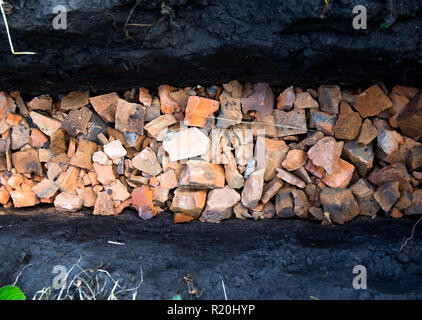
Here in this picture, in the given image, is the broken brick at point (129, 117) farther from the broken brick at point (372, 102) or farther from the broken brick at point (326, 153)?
the broken brick at point (372, 102)

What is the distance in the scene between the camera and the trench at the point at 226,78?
2178 mm

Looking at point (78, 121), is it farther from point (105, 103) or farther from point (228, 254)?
point (228, 254)

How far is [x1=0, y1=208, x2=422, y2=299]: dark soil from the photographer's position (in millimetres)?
2166

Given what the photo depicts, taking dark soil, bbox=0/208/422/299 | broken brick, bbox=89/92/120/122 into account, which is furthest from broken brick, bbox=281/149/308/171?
broken brick, bbox=89/92/120/122

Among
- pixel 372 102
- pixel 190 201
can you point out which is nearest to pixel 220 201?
pixel 190 201

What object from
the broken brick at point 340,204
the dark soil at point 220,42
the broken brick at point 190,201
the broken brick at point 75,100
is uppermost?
the dark soil at point 220,42

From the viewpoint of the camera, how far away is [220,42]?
7.61 feet

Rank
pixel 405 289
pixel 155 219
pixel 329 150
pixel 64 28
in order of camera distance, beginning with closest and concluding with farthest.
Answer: pixel 405 289
pixel 64 28
pixel 329 150
pixel 155 219

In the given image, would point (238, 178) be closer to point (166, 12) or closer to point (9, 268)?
point (166, 12)

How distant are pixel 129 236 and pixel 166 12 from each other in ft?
4.91

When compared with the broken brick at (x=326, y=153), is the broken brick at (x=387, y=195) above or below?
below

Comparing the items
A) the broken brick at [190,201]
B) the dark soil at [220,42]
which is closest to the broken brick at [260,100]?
the dark soil at [220,42]

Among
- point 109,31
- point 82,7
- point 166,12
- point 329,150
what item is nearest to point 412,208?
point 329,150

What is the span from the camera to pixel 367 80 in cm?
255
